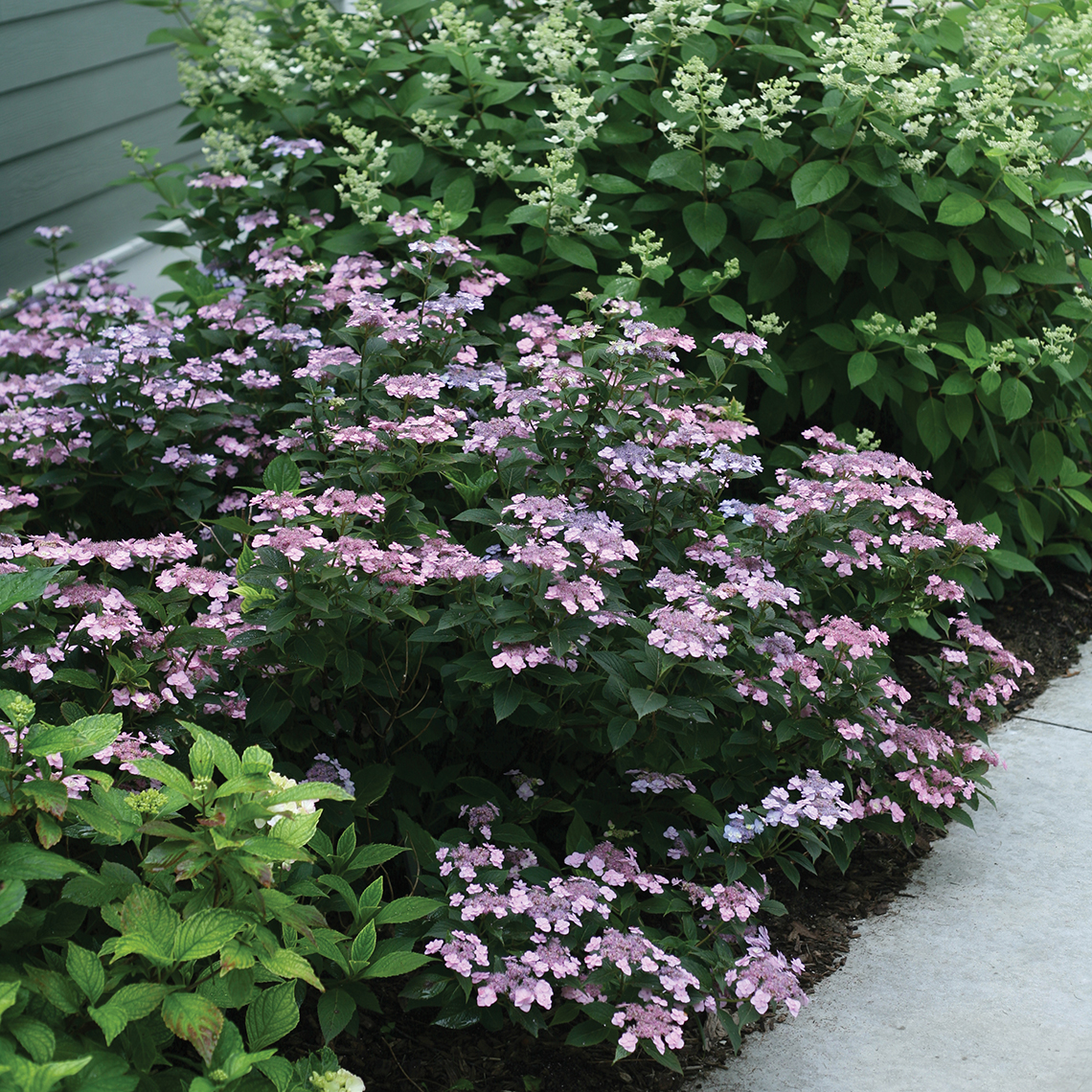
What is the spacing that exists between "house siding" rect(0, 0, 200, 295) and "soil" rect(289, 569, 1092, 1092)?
3.32m

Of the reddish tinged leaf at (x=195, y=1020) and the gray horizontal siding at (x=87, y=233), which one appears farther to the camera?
the gray horizontal siding at (x=87, y=233)

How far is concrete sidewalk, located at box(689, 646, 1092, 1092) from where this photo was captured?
177cm

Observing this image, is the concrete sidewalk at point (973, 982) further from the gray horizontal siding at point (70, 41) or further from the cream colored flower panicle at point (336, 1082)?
the gray horizontal siding at point (70, 41)

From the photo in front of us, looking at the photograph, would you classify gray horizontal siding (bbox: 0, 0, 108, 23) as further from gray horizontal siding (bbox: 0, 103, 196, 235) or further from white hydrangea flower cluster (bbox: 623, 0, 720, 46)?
white hydrangea flower cluster (bbox: 623, 0, 720, 46)

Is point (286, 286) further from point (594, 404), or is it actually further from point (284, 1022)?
point (284, 1022)

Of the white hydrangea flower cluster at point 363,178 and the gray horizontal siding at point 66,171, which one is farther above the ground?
the white hydrangea flower cluster at point 363,178

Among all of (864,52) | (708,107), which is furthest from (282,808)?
(864,52)

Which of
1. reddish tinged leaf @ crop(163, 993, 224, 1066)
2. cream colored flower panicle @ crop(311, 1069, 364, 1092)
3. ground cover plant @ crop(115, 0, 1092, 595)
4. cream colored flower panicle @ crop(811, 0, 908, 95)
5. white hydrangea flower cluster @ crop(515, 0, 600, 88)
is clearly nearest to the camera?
reddish tinged leaf @ crop(163, 993, 224, 1066)

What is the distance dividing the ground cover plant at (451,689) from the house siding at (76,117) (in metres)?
1.79

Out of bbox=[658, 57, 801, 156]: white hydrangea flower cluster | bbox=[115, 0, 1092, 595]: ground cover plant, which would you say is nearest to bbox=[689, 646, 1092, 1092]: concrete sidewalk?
bbox=[115, 0, 1092, 595]: ground cover plant

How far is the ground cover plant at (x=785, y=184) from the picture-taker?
2.81 metres

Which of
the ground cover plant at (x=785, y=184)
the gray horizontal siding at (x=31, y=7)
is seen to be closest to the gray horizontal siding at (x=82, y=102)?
the gray horizontal siding at (x=31, y=7)

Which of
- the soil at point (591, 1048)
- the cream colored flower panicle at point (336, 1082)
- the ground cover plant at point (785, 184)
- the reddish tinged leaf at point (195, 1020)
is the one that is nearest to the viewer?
the reddish tinged leaf at point (195, 1020)

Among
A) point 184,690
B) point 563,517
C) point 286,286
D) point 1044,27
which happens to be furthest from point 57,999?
point 1044,27
